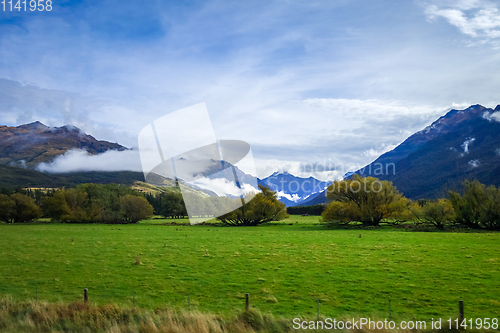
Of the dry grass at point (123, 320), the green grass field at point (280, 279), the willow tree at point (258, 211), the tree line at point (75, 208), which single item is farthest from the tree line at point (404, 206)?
the tree line at point (75, 208)

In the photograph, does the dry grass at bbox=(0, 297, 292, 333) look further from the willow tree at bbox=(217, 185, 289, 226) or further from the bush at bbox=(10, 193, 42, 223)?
the bush at bbox=(10, 193, 42, 223)

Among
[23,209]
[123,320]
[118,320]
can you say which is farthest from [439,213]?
[23,209]

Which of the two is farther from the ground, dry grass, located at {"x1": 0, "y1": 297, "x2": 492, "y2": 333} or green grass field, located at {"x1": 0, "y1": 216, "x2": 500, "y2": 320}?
dry grass, located at {"x1": 0, "y1": 297, "x2": 492, "y2": 333}

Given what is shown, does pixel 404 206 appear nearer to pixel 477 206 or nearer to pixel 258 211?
pixel 477 206

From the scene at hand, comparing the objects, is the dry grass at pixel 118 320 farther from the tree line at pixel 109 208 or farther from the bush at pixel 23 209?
the bush at pixel 23 209

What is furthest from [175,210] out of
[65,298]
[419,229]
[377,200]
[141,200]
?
[65,298]

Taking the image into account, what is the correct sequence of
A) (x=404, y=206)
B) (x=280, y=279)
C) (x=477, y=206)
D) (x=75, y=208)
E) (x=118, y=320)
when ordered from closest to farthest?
(x=118, y=320), (x=280, y=279), (x=477, y=206), (x=404, y=206), (x=75, y=208)

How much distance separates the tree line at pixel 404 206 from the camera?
51.6 m

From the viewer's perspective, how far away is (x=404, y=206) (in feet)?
199

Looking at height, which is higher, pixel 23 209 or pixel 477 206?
pixel 23 209

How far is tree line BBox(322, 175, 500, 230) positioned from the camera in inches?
2032

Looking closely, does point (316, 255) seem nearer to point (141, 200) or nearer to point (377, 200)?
point (377, 200)

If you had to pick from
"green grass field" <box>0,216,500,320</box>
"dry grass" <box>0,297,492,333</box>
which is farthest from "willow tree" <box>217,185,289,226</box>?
"dry grass" <box>0,297,492,333</box>

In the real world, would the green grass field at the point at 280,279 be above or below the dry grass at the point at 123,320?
below
